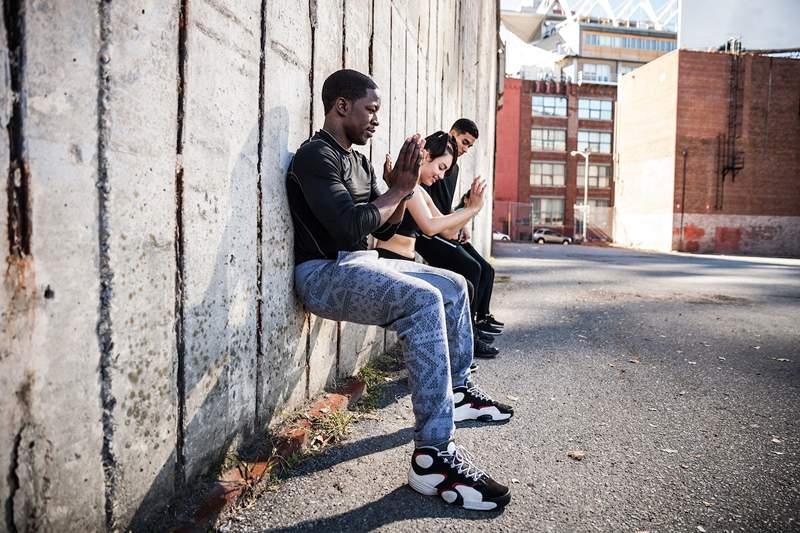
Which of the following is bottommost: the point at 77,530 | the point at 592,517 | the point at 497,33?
the point at 592,517

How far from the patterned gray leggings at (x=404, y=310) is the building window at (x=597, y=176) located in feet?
145

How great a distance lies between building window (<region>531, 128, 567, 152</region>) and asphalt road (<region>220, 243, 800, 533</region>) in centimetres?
4011

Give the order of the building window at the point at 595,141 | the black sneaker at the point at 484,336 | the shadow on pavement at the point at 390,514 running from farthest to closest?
the building window at the point at 595,141, the black sneaker at the point at 484,336, the shadow on pavement at the point at 390,514

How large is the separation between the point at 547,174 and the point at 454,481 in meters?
43.4

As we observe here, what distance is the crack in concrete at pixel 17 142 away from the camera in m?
1.04

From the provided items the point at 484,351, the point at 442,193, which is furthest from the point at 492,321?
the point at 442,193

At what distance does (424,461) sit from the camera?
Answer: 190 centimetres

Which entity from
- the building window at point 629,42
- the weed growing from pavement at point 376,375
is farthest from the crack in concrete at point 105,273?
the building window at point 629,42

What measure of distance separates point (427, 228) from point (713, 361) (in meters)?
2.56

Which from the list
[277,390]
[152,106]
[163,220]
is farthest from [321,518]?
[152,106]

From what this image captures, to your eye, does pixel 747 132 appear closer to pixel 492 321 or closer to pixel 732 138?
pixel 732 138

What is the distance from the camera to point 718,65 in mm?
30828

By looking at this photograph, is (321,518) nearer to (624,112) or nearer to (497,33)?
(497,33)

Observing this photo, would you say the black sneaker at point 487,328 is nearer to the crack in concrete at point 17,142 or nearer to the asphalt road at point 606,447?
the asphalt road at point 606,447
